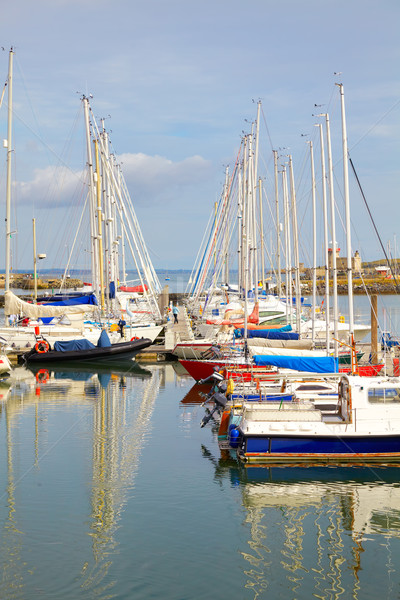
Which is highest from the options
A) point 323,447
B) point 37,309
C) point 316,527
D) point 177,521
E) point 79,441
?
point 37,309

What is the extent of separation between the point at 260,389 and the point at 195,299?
36695mm

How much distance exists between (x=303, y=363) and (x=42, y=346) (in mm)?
17607

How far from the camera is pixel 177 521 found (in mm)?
15570

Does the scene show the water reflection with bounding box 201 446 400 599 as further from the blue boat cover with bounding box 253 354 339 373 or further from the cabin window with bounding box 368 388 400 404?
the blue boat cover with bounding box 253 354 339 373

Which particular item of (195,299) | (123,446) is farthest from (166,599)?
(195,299)

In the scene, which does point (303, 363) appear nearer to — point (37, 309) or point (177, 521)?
point (177, 521)

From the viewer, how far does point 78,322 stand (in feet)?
140

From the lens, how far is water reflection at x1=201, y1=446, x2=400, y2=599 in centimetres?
1282

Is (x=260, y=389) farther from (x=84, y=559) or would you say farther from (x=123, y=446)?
(x=84, y=559)

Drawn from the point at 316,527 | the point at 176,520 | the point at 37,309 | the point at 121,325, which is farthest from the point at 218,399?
the point at 37,309

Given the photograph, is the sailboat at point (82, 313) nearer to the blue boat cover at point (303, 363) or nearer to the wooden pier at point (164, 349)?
the wooden pier at point (164, 349)

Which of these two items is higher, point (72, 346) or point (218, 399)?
point (72, 346)

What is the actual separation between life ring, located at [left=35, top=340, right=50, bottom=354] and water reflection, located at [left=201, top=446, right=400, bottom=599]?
20.7 meters

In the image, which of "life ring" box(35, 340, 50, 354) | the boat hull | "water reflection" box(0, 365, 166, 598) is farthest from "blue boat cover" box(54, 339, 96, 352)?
the boat hull
